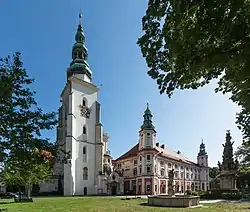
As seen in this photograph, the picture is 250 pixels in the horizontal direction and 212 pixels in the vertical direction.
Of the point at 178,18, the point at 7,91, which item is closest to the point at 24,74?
the point at 7,91

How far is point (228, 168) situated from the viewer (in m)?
42.8

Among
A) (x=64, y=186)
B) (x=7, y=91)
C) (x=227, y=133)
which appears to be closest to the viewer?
(x=7, y=91)

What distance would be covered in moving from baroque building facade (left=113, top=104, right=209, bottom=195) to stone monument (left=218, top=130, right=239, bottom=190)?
72.7 ft

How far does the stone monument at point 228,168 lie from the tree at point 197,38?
39.4 m

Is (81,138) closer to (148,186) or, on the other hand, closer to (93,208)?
(148,186)

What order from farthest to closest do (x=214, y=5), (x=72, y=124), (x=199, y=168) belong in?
(x=199, y=168)
(x=72, y=124)
(x=214, y=5)

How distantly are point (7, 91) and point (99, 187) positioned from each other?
46132mm

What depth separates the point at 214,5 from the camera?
170 inches

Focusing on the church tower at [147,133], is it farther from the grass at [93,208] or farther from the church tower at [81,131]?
the grass at [93,208]

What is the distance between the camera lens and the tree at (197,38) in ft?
14.6

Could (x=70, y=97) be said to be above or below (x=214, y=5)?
above

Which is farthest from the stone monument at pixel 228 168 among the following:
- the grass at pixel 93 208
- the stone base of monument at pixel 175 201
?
the grass at pixel 93 208

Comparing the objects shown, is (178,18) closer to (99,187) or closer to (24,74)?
(24,74)

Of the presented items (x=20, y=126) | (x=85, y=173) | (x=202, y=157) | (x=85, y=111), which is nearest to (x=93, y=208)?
(x=20, y=126)
